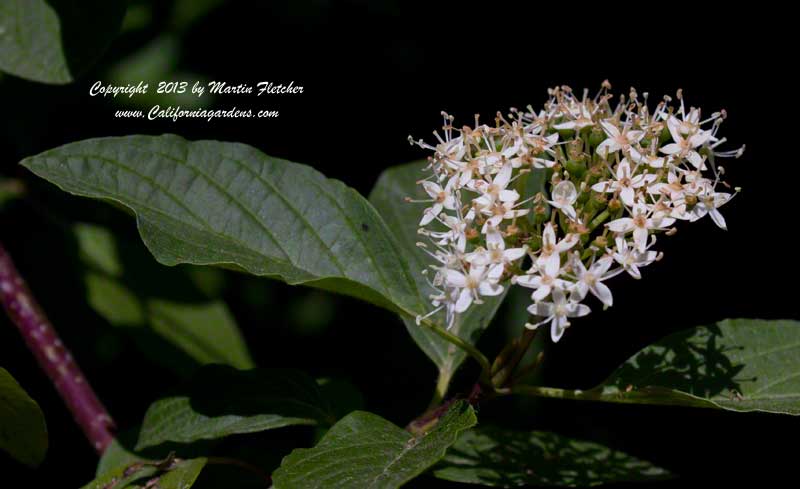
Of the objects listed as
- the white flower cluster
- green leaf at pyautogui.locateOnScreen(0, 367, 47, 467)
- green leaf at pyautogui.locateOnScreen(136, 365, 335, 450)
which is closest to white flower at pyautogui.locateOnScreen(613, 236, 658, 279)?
the white flower cluster

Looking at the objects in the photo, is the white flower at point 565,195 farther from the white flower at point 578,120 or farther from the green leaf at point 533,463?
the green leaf at point 533,463

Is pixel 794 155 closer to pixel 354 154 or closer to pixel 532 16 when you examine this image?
pixel 532 16

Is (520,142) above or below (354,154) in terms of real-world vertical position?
below

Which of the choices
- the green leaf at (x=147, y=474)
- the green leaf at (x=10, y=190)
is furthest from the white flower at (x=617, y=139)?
the green leaf at (x=10, y=190)

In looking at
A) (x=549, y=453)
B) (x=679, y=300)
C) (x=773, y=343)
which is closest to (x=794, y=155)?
(x=679, y=300)

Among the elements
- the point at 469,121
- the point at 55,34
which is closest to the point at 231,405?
the point at 55,34

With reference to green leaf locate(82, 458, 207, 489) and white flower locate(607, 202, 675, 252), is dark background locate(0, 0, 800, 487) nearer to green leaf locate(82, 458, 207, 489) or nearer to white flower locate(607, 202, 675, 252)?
green leaf locate(82, 458, 207, 489)

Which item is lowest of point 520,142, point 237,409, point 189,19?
point 237,409
